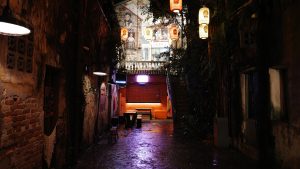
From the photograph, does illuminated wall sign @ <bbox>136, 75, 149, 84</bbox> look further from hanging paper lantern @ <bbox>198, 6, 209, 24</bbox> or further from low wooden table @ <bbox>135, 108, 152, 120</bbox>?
hanging paper lantern @ <bbox>198, 6, 209, 24</bbox>

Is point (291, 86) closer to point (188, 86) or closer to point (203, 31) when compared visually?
point (203, 31)

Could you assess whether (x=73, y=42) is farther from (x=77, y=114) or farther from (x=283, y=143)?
(x=283, y=143)

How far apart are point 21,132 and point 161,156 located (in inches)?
244

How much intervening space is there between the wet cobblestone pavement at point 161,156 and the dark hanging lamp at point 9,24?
19.1ft

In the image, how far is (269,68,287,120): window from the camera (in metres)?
9.39

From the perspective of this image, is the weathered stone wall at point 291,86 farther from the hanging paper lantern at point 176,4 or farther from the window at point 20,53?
the hanging paper lantern at point 176,4

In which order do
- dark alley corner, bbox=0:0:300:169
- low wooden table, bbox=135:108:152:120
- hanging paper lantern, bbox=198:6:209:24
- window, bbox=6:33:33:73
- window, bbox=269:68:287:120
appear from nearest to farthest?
window, bbox=6:33:33:73
dark alley corner, bbox=0:0:300:169
window, bbox=269:68:287:120
hanging paper lantern, bbox=198:6:209:24
low wooden table, bbox=135:108:152:120

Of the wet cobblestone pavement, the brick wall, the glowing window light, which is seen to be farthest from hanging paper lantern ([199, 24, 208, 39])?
the glowing window light

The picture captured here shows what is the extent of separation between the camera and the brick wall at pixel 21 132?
5785 millimetres

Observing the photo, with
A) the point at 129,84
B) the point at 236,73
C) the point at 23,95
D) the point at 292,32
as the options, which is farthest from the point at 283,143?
the point at 129,84

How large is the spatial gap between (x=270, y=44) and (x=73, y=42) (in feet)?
22.6

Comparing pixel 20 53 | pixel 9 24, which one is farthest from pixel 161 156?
pixel 9 24

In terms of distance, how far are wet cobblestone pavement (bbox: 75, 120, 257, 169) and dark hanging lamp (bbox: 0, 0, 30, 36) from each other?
5836 millimetres

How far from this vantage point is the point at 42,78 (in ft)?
25.3
